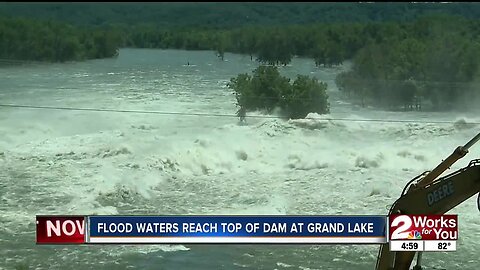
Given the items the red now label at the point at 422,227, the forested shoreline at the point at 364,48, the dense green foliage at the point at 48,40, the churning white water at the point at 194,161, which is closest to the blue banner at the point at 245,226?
the red now label at the point at 422,227

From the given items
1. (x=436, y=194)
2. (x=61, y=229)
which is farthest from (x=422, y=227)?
(x=61, y=229)

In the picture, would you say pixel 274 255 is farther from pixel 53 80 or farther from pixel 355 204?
pixel 53 80

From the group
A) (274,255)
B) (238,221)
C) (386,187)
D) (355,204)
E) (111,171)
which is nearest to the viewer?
(238,221)

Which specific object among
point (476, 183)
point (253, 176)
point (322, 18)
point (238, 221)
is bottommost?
point (253, 176)

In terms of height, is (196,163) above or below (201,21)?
below

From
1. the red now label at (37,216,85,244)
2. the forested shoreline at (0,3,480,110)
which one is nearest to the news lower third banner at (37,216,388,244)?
the red now label at (37,216,85,244)

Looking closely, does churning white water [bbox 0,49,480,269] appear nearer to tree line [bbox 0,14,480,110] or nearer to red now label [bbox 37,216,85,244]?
tree line [bbox 0,14,480,110]

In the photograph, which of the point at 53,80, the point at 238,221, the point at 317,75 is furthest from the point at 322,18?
the point at 238,221
